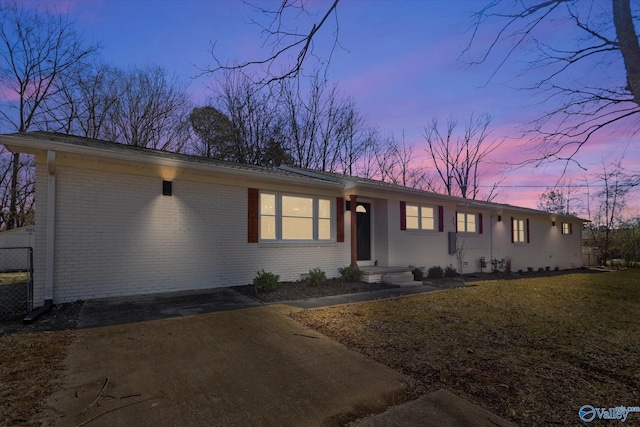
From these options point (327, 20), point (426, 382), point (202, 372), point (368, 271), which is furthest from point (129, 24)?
point (368, 271)

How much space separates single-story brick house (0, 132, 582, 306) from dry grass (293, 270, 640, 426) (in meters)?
3.23

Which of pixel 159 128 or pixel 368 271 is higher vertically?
pixel 159 128

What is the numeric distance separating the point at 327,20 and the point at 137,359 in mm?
4229

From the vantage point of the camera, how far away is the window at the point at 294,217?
8.77 meters

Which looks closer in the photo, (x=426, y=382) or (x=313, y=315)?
(x=426, y=382)

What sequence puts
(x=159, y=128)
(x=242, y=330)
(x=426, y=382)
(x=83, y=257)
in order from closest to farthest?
(x=426, y=382)
(x=242, y=330)
(x=83, y=257)
(x=159, y=128)

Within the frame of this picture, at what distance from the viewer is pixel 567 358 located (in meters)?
3.77

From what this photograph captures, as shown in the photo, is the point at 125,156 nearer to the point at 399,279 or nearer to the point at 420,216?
the point at 399,279

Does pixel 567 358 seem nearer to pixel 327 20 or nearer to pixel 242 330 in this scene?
pixel 242 330

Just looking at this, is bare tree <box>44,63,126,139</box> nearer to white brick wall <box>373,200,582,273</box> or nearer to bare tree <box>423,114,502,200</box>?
white brick wall <box>373,200,582,273</box>

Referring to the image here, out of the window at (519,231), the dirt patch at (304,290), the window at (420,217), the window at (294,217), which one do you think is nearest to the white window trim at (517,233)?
the window at (519,231)

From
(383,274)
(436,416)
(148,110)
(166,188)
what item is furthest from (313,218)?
(148,110)

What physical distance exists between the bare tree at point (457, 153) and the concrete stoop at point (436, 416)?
26.9 m

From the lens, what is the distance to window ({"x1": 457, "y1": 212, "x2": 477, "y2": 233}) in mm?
13898
